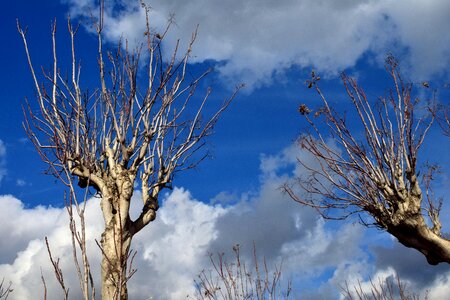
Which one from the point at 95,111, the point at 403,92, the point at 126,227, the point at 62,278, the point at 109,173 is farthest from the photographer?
the point at 403,92

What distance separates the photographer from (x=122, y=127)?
837 cm

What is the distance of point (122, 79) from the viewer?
8727mm

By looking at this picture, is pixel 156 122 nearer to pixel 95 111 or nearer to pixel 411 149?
pixel 95 111

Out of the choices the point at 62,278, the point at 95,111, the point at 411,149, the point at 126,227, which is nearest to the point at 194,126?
the point at 95,111

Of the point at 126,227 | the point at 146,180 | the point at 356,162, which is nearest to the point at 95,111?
the point at 146,180

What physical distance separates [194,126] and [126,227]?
2919 millimetres

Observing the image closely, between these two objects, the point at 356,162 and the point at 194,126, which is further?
the point at 194,126

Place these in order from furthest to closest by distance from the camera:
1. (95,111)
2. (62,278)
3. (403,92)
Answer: (403,92), (95,111), (62,278)

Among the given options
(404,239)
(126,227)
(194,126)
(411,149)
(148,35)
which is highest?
(148,35)

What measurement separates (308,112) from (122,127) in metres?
3.85

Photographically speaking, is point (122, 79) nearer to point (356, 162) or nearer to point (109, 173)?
point (109, 173)

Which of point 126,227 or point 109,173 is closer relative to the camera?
point 126,227

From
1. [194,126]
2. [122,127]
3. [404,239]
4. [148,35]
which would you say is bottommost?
[404,239]

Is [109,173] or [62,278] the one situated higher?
[109,173]
